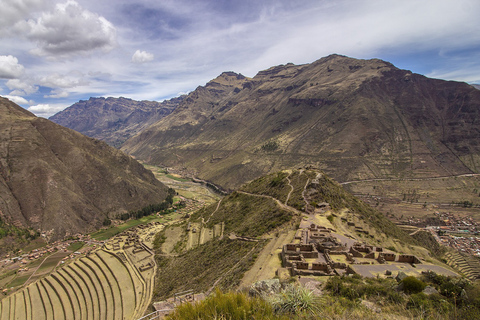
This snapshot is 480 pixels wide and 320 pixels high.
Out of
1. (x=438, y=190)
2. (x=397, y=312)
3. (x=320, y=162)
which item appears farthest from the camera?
(x=320, y=162)

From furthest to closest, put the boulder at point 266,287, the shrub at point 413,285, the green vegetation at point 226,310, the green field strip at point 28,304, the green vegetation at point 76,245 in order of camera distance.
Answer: the green vegetation at point 76,245, the green field strip at point 28,304, the boulder at point 266,287, the shrub at point 413,285, the green vegetation at point 226,310

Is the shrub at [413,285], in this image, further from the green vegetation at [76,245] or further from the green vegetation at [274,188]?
the green vegetation at [76,245]

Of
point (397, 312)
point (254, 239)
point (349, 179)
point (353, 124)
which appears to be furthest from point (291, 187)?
point (353, 124)

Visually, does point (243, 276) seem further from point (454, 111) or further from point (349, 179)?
point (454, 111)

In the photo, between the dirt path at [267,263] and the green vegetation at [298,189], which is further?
the green vegetation at [298,189]

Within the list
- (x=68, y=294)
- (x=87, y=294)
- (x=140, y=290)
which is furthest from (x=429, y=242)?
(x=68, y=294)

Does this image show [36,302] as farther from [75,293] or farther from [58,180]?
[58,180]

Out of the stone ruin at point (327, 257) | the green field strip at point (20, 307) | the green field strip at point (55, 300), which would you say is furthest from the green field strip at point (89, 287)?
the stone ruin at point (327, 257)

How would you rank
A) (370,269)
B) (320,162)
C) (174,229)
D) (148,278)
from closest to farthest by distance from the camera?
(370,269) → (148,278) → (174,229) → (320,162)
